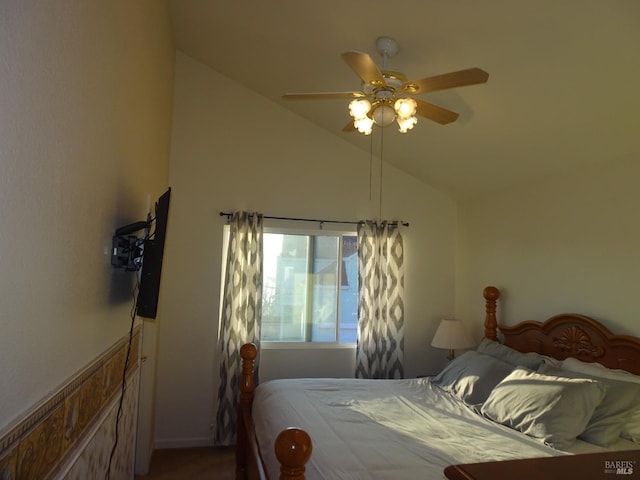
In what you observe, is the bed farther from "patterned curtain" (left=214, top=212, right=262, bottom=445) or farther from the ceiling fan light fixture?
the ceiling fan light fixture

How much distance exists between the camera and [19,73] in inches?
35.6

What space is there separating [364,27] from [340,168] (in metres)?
1.75

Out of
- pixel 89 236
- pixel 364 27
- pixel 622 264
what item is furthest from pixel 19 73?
pixel 622 264

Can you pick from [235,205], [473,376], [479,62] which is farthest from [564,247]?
[235,205]

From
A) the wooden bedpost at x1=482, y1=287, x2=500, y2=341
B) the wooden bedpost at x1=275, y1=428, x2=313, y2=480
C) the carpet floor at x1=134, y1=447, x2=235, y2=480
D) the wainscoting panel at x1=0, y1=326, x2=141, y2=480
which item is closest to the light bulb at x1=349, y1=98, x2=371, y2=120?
the wooden bedpost at x1=275, y1=428, x2=313, y2=480

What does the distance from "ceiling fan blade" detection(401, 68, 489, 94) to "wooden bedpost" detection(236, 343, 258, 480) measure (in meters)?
2.07

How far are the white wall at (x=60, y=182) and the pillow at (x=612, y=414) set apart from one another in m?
2.37

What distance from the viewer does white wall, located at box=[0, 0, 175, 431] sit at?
2.97ft

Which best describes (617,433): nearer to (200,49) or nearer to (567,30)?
(567,30)

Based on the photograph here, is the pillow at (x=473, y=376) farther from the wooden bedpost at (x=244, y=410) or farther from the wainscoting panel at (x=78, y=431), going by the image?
the wainscoting panel at (x=78, y=431)

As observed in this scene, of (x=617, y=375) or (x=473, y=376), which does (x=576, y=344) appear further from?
(x=473, y=376)

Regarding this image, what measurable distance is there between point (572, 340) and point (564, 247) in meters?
0.65

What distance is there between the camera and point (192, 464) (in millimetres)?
3242

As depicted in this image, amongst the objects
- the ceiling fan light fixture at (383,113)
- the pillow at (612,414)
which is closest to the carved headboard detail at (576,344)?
the pillow at (612,414)
